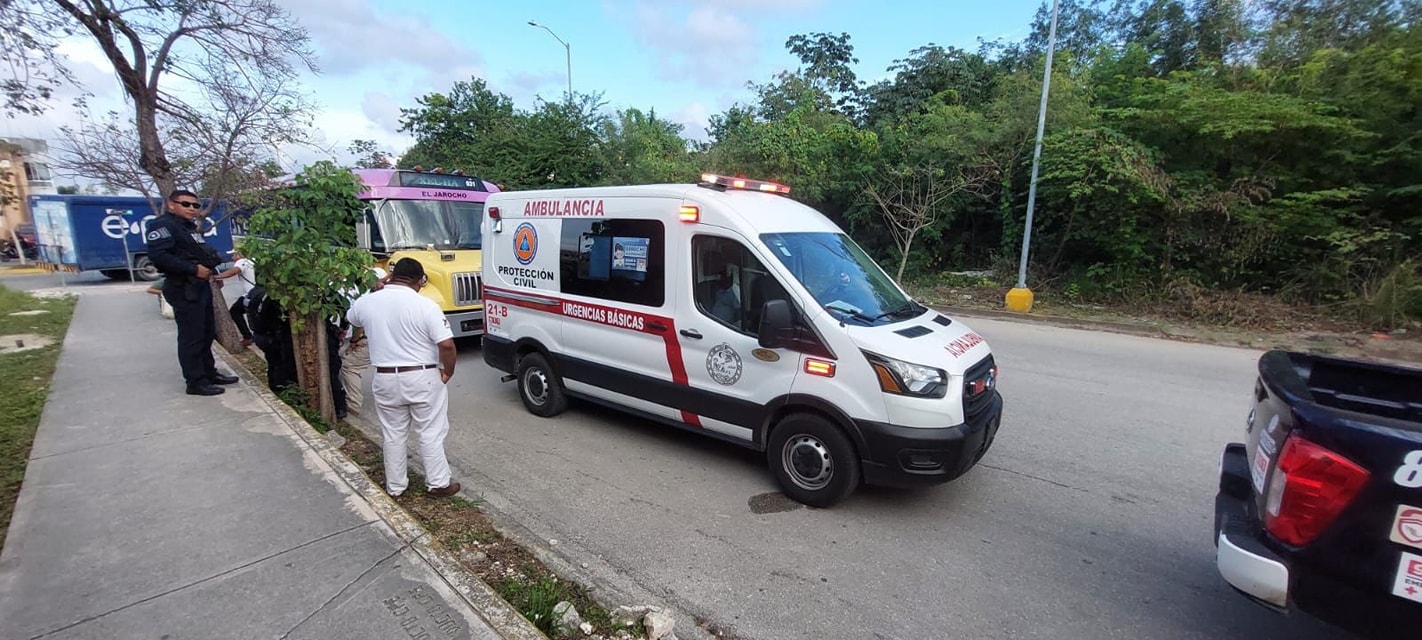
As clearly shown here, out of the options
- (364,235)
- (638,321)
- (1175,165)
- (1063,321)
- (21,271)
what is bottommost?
(21,271)

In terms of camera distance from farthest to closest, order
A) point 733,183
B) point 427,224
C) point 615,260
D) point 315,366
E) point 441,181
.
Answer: point 441,181 < point 427,224 < point 315,366 < point 615,260 < point 733,183

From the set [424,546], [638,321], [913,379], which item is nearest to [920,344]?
[913,379]

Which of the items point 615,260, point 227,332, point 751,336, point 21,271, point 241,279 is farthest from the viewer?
point 21,271

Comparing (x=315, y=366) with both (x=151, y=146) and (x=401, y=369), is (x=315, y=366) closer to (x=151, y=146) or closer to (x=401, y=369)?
(x=401, y=369)

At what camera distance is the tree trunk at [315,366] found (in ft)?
16.9

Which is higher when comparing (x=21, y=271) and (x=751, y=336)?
(x=751, y=336)

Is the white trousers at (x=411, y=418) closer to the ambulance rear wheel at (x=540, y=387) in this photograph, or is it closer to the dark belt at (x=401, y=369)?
the dark belt at (x=401, y=369)

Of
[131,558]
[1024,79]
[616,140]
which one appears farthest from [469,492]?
[616,140]

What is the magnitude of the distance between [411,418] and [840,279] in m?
3.03

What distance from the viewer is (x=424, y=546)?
10.2ft

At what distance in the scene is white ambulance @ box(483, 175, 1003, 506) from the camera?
362 centimetres

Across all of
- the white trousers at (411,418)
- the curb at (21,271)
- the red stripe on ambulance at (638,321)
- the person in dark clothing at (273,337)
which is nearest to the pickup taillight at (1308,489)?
the red stripe on ambulance at (638,321)

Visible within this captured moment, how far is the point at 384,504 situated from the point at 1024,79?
15691 mm

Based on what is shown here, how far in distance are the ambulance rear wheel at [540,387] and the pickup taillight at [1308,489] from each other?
4.82 meters
